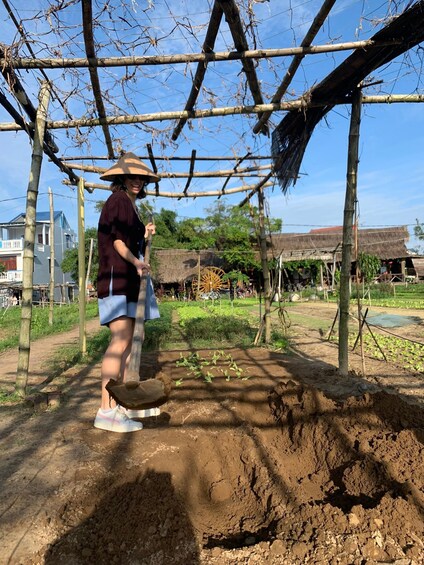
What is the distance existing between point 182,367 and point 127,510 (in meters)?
3.25

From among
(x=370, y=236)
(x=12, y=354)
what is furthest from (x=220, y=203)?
(x=12, y=354)

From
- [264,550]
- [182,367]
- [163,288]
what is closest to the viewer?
[264,550]

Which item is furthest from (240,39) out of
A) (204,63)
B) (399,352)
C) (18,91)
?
(399,352)

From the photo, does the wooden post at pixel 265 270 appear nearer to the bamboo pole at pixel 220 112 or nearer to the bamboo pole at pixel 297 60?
the bamboo pole at pixel 297 60

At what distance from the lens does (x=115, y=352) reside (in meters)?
2.92

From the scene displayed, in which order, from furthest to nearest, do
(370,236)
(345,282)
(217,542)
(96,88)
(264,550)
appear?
(370,236) → (345,282) → (96,88) → (217,542) → (264,550)

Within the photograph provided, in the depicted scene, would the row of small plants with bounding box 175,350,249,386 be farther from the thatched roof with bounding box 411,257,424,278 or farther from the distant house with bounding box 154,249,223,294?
the thatched roof with bounding box 411,257,424,278

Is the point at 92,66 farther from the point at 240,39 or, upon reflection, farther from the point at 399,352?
the point at 399,352

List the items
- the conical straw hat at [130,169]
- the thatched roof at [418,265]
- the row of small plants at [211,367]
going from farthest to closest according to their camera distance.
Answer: the thatched roof at [418,265]
the row of small plants at [211,367]
the conical straw hat at [130,169]

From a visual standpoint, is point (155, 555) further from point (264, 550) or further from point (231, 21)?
point (231, 21)

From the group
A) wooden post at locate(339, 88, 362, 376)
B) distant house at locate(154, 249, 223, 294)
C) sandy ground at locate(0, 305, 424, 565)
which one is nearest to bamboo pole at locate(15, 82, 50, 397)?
sandy ground at locate(0, 305, 424, 565)

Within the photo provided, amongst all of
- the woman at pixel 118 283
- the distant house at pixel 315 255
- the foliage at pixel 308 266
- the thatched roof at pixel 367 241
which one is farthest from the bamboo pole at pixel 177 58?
the thatched roof at pixel 367 241

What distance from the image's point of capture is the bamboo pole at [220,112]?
162 inches

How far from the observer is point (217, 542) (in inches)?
71.4
